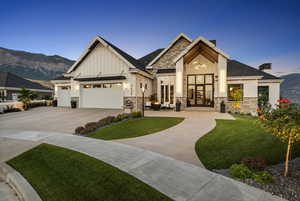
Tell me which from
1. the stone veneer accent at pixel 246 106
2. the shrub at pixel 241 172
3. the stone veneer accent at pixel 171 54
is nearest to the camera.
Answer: the shrub at pixel 241 172

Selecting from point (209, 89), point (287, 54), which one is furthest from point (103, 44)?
point (287, 54)

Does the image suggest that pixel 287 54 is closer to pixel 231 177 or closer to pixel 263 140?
pixel 263 140

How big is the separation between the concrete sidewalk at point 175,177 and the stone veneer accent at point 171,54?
14347 mm

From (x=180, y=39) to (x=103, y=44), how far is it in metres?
9.96

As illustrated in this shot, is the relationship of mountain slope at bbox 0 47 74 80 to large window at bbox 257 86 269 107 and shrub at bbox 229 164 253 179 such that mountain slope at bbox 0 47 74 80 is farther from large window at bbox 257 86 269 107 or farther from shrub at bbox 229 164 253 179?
large window at bbox 257 86 269 107

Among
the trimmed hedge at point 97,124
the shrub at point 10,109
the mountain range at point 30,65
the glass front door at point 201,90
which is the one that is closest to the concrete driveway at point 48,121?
the trimmed hedge at point 97,124

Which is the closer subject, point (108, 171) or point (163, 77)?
point (108, 171)

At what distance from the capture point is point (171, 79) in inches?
601

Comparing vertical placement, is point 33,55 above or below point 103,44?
above

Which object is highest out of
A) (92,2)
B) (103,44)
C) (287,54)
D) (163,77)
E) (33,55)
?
(33,55)

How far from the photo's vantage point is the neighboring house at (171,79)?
12906mm

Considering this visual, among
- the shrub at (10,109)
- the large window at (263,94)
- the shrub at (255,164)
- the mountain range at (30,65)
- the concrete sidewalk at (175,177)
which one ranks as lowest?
the concrete sidewalk at (175,177)

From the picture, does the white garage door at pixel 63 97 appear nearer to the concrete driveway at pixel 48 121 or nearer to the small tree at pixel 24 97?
the small tree at pixel 24 97

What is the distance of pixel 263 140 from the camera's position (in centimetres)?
513
